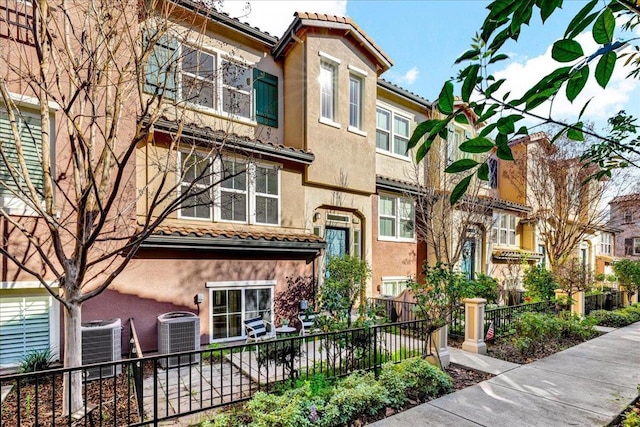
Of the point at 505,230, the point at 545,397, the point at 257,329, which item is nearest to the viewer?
the point at 545,397

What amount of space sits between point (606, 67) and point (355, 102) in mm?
11511

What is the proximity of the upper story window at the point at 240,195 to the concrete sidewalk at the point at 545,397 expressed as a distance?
6.21 m

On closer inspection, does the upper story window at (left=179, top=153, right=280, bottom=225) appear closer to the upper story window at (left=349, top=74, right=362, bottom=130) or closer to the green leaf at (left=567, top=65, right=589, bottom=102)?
the upper story window at (left=349, top=74, right=362, bottom=130)

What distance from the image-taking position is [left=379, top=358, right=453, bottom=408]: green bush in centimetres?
564

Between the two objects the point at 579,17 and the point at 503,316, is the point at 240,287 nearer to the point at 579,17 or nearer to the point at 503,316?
the point at 503,316

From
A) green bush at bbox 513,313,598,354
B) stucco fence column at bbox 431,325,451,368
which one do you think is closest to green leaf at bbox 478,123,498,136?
stucco fence column at bbox 431,325,451,368

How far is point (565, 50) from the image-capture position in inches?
46.3

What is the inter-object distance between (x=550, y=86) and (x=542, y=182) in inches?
734

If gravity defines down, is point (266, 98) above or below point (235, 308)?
above

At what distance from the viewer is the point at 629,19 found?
2863 mm

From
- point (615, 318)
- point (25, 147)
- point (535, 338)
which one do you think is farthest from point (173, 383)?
point (615, 318)

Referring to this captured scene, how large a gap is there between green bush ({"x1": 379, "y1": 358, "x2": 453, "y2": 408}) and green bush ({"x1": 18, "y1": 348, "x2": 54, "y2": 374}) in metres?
5.93

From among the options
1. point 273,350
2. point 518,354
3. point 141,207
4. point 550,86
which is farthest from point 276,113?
point 550,86

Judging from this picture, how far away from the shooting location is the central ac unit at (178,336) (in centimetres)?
716
